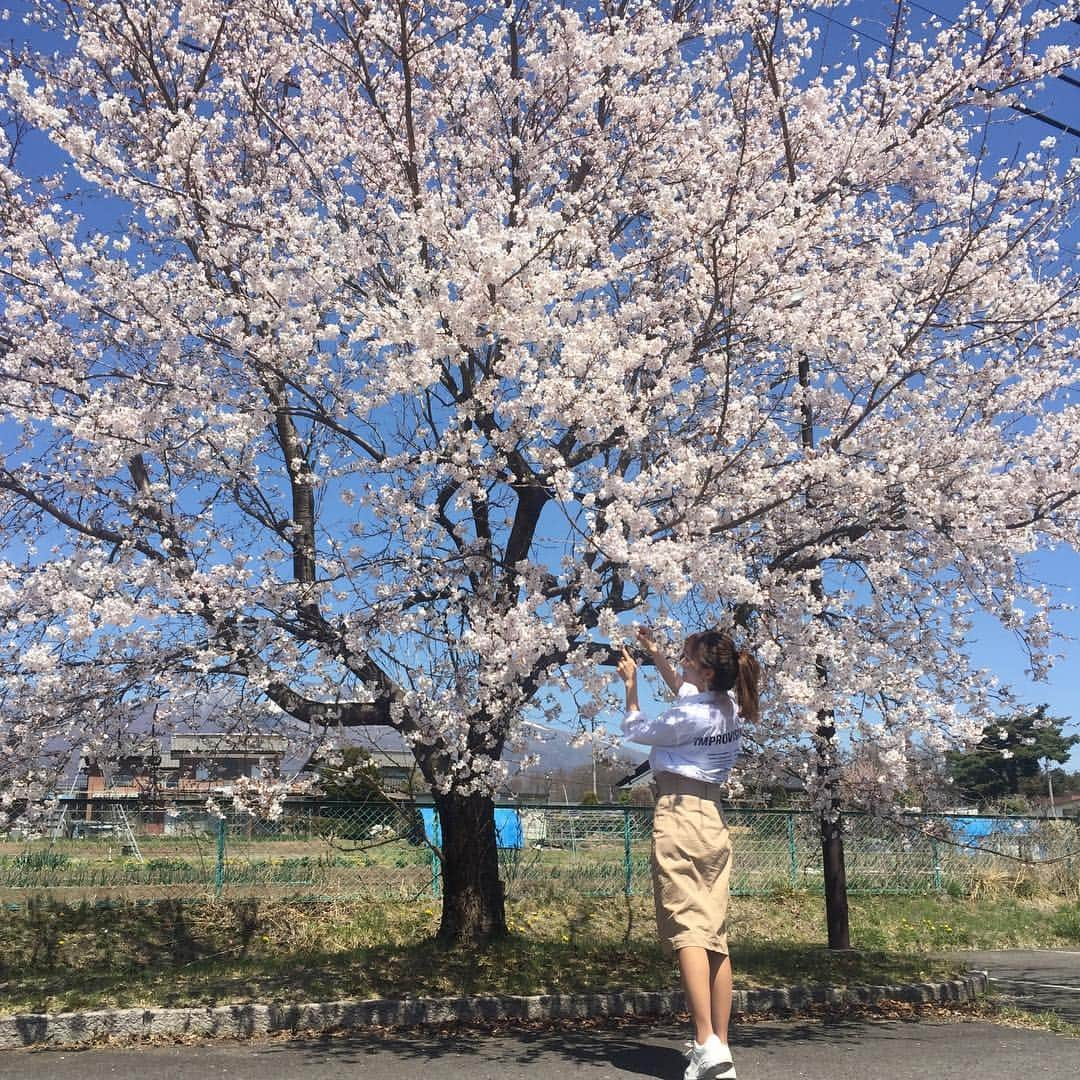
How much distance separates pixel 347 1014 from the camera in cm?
630

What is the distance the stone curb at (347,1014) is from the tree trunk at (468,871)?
130 centimetres

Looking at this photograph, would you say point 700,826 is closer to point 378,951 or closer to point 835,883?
point 378,951

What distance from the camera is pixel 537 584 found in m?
6.39

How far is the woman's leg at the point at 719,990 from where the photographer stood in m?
3.98

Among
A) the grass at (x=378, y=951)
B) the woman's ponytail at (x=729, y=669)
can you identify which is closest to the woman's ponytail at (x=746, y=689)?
the woman's ponytail at (x=729, y=669)

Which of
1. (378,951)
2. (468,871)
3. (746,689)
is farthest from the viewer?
(378,951)

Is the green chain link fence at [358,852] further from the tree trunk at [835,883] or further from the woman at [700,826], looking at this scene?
the woman at [700,826]

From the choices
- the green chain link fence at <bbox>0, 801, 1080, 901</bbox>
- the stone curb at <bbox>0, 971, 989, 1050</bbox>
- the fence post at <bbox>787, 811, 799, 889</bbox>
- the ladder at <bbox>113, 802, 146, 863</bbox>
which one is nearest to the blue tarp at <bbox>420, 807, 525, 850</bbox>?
the green chain link fence at <bbox>0, 801, 1080, 901</bbox>

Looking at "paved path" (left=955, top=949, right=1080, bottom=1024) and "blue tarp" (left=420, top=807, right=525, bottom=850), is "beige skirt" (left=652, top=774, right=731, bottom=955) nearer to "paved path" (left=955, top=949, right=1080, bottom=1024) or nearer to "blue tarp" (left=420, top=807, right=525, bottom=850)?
"paved path" (left=955, top=949, right=1080, bottom=1024)

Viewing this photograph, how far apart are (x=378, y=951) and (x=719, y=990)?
463cm

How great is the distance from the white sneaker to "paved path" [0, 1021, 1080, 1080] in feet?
3.17

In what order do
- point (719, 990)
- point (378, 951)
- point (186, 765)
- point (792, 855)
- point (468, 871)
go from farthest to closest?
point (792, 855) → point (186, 765) → point (378, 951) → point (468, 871) → point (719, 990)

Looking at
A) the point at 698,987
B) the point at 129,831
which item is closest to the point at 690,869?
the point at 698,987

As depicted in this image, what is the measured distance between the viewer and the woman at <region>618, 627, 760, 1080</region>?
3.88m
